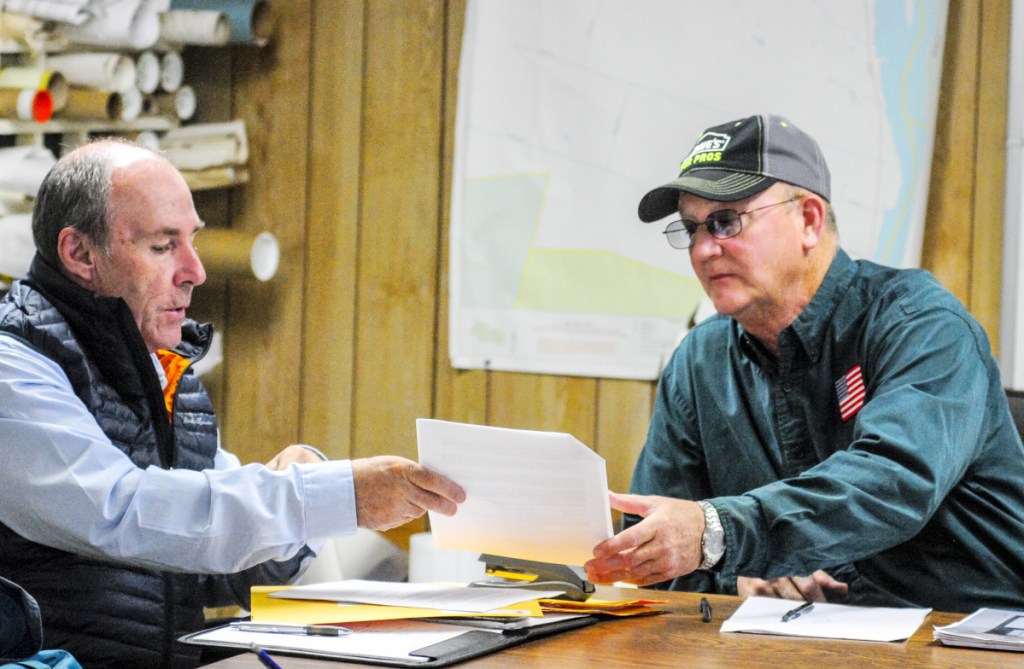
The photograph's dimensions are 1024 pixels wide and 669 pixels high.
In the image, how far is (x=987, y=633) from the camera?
4.58 feet

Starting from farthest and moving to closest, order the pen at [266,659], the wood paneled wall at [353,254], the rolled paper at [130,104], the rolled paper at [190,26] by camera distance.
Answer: the wood paneled wall at [353,254] < the rolled paper at [190,26] < the rolled paper at [130,104] < the pen at [266,659]

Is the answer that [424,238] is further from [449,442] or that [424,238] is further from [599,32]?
[449,442]

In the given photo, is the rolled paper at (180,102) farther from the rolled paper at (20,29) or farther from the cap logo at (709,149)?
the cap logo at (709,149)

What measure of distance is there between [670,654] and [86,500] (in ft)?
2.44

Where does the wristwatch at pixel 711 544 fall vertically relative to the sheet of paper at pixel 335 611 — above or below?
above

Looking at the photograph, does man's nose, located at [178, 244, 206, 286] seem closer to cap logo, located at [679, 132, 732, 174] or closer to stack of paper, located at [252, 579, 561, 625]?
stack of paper, located at [252, 579, 561, 625]

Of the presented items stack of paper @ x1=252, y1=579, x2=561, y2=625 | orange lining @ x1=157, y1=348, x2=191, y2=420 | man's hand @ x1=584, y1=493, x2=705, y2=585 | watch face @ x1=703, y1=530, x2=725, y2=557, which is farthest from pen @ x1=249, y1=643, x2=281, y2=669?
orange lining @ x1=157, y1=348, x2=191, y2=420

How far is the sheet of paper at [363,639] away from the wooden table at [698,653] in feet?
0.08

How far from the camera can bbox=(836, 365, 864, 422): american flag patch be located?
1.83 metres

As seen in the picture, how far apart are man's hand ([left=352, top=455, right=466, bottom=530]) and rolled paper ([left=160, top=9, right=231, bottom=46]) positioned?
5.71 feet

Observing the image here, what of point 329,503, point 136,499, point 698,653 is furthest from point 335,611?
point 698,653

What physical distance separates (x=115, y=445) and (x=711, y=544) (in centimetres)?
84

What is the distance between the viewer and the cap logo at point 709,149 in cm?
194

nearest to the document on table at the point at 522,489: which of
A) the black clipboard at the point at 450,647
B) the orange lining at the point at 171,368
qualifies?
the black clipboard at the point at 450,647
